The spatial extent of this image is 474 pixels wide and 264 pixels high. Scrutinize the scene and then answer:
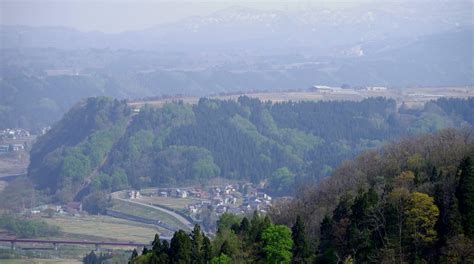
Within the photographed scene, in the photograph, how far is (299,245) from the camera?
798 inches

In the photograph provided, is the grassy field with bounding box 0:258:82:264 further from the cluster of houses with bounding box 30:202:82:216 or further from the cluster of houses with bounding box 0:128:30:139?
the cluster of houses with bounding box 0:128:30:139

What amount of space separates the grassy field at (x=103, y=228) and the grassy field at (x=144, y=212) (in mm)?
973

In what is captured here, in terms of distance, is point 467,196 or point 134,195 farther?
point 134,195

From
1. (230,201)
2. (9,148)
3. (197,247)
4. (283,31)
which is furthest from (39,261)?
(283,31)

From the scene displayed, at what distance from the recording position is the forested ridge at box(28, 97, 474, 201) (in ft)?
181

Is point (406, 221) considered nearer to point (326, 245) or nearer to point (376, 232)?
point (376, 232)

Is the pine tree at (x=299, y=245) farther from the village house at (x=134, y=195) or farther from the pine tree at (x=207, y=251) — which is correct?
the village house at (x=134, y=195)

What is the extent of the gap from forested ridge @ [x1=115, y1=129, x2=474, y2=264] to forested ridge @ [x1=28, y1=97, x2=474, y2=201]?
27452 millimetres

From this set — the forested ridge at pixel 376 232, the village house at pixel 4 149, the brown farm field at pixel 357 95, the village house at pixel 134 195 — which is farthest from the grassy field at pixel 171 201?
the forested ridge at pixel 376 232

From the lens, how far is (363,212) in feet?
65.2

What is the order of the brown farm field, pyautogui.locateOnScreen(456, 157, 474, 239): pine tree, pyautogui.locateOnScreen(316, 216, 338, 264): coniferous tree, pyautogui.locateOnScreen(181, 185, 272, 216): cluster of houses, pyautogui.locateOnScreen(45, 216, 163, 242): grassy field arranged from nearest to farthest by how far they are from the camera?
pyautogui.locateOnScreen(456, 157, 474, 239): pine tree
pyautogui.locateOnScreen(316, 216, 338, 264): coniferous tree
pyautogui.locateOnScreen(45, 216, 163, 242): grassy field
pyautogui.locateOnScreen(181, 185, 272, 216): cluster of houses
the brown farm field

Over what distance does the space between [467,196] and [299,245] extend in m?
3.72

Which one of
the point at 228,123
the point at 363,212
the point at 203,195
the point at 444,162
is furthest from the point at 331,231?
the point at 228,123

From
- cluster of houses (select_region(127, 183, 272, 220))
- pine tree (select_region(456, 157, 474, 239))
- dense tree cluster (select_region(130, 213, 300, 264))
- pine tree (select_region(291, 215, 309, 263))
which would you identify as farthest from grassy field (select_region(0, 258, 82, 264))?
pine tree (select_region(456, 157, 474, 239))
